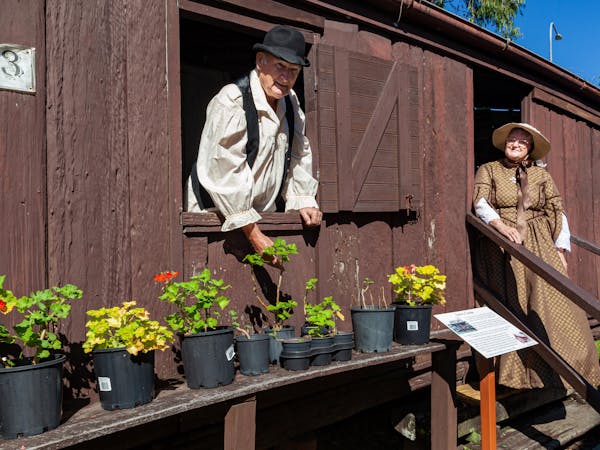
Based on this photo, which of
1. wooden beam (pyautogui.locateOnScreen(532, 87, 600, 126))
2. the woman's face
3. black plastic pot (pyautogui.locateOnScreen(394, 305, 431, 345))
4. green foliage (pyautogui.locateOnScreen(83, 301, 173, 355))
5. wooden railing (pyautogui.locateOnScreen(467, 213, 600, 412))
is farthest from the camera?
wooden beam (pyautogui.locateOnScreen(532, 87, 600, 126))

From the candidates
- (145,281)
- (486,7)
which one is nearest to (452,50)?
(145,281)

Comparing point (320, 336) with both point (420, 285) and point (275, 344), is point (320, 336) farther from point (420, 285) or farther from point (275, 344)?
point (420, 285)

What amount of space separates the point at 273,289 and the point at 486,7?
43.4ft

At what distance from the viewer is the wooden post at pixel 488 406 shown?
3.19m

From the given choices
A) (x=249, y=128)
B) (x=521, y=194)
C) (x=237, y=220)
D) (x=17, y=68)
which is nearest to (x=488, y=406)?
(x=237, y=220)

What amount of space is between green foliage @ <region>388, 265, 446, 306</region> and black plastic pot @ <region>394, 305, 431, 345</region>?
3.1 inches

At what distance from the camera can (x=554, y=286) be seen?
359 centimetres

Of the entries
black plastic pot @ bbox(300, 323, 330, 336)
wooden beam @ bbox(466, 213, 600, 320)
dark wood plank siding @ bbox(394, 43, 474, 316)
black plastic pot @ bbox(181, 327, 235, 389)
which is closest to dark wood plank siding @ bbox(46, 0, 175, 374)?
black plastic pot @ bbox(181, 327, 235, 389)

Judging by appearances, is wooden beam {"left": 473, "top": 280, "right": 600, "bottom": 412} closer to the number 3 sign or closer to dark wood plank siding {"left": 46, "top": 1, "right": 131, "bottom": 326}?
dark wood plank siding {"left": 46, "top": 1, "right": 131, "bottom": 326}

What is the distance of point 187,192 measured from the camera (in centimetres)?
319

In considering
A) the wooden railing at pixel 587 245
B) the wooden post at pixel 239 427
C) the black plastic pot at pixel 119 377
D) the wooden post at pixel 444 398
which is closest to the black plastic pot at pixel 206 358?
the wooden post at pixel 239 427

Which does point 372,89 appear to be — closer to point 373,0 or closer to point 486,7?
point 373,0

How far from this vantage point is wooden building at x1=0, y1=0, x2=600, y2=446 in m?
2.36

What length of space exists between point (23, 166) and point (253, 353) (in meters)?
1.21
